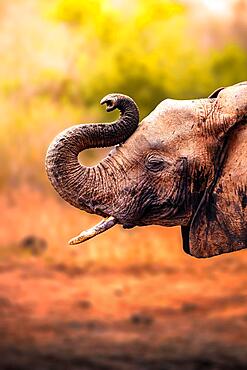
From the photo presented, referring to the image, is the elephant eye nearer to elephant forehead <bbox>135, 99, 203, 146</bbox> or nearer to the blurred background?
elephant forehead <bbox>135, 99, 203, 146</bbox>

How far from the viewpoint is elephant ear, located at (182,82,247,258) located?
246 centimetres

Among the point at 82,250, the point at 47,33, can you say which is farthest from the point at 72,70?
the point at 82,250

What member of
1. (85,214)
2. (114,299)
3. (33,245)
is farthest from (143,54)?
(114,299)

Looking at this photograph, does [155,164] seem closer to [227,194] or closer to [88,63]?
[227,194]

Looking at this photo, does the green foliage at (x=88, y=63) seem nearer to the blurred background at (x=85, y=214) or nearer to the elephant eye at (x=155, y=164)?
the blurred background at (x=85, y=214)

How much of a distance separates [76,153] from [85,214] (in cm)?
754

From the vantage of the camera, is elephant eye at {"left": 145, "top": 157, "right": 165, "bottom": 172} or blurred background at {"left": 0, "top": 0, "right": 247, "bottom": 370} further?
blurred background at {"left": 0, "top": 0, "right": 247, "bottom": 370}

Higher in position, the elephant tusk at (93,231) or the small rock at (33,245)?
the small rock at (33,245)

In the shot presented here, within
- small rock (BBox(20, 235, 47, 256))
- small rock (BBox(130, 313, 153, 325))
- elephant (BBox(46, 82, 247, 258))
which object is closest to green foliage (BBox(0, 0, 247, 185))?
small rock (BBox(20, 235, 47, 256))

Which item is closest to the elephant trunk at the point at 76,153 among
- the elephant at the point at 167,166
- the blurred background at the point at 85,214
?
the elephant at the point at 167,166

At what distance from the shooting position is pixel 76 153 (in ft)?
8.29

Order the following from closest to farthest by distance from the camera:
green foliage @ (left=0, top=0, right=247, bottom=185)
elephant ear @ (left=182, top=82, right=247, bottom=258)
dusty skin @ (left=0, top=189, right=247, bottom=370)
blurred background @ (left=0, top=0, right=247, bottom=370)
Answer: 1. elephant ear @ (left=182, top=82, right=247, bottom=258)
2. dusty skin @ (left=0, top=189, right=247, bottom=370)
3. blurred background @ (left=0, top=0, right=247, bottom=370)
4. green foliage @ (left=0, top=0, right=247, bottom=185)

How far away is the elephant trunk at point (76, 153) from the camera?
8.23 ft

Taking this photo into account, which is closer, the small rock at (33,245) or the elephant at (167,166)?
the elephant at (167,166)
